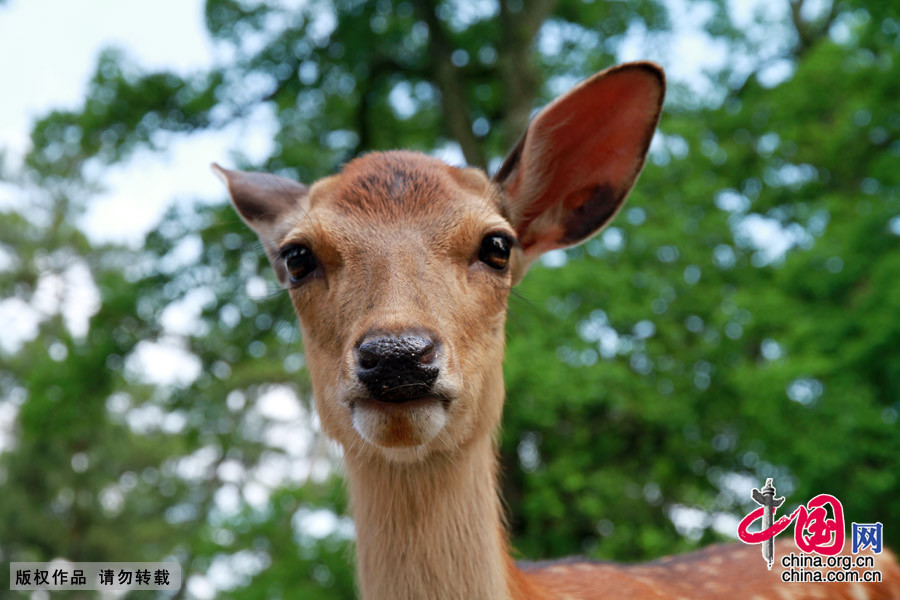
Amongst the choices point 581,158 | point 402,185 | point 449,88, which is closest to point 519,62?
point 449,88

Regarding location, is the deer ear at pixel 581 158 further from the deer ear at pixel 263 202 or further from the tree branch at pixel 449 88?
the tree branch at pixel 449 88

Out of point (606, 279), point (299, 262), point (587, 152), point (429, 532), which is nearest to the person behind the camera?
point (429, 532)

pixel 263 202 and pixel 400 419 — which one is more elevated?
pixel 263 202

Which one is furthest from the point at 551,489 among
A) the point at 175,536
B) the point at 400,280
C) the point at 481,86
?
the point at 175,536

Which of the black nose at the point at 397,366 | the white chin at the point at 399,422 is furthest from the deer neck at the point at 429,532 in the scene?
the black nose at the point at 397,366

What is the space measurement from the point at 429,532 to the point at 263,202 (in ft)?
6.18

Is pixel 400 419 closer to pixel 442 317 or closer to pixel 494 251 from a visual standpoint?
pixel 442 317

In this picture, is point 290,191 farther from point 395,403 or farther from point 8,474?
point 8,474

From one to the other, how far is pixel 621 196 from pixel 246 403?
23312 millimetres

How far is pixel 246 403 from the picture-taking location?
24.9 meters

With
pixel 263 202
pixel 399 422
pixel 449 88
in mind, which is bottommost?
pixel 399 422

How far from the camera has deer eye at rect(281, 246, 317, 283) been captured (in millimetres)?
2889

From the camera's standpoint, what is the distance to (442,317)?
2471mm

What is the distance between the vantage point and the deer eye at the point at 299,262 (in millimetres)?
2889
